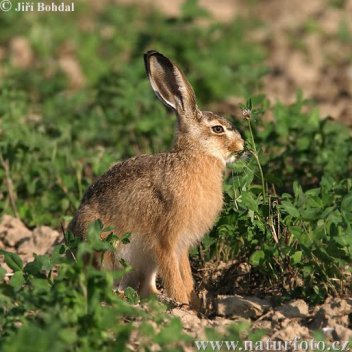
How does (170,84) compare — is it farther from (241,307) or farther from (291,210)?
(241,307)

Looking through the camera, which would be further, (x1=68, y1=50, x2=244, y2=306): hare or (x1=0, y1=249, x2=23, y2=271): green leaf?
(x1=68, y1=50, x2=244, y2=306): hare

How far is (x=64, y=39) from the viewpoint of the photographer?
12188 millimetres

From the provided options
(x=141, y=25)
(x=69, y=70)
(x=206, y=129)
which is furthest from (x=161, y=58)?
(x=141, y=25)

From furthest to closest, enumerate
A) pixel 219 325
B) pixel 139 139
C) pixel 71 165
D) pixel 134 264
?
pixel 139 139
pixel 71 165
pixel 134 264
pixel 219 325

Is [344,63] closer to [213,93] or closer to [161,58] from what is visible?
[213,93]

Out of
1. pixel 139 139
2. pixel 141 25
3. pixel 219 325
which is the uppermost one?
pixel 141 25

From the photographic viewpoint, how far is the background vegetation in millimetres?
4742

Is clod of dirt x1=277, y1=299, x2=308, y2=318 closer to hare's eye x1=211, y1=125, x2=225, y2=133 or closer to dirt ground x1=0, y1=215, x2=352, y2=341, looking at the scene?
dirt ground x1=0, y1=215, x2=352, y2=341

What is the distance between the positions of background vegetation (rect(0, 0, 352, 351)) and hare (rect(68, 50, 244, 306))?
178 mm

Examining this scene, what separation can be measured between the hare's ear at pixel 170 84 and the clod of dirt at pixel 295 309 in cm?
160

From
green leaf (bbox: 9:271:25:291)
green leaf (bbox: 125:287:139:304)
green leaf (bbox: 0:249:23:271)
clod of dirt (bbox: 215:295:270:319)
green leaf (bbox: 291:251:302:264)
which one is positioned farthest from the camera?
clod of dirt (bbox: 215:295:270:319)

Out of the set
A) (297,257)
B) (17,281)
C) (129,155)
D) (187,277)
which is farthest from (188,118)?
(129,155)

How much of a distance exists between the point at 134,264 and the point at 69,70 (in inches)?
225

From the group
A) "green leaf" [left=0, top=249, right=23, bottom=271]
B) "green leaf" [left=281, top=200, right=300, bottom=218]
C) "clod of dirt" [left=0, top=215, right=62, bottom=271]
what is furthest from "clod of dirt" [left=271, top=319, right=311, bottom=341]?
"clod of dirt" [left=0, top=215, right=62, bottom=271]
